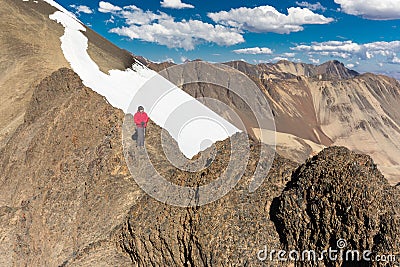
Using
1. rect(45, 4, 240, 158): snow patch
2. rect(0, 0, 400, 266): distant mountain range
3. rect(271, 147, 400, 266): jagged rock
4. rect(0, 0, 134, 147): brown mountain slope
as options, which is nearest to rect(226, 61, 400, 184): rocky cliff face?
rect(45, 4, 240, 158): snow patch

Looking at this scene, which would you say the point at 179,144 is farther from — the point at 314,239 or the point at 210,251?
the point at 314,239

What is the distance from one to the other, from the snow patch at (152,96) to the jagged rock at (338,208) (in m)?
6.79

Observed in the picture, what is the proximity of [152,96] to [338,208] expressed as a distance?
55.8 feet

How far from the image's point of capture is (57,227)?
15.0 meters

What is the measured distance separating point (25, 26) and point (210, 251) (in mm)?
58822

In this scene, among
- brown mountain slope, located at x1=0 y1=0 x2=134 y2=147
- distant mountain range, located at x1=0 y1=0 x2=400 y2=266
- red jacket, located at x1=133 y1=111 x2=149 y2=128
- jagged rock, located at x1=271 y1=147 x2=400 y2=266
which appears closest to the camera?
jagged rock, located at x1=271 y1=147 x2=400 y2=266

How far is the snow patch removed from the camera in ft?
70.9

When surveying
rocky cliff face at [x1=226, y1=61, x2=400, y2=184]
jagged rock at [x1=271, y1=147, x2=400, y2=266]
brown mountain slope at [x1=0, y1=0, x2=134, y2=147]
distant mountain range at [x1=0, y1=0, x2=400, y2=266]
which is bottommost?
rocky cliff face at [x1=226, y1=61, x2=400, y2=184]

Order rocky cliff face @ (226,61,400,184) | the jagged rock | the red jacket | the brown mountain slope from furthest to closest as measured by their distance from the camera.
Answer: rocky cliff face @ (226,61,400,184) → the brown mountain slope → the red jacket → the jagged rock

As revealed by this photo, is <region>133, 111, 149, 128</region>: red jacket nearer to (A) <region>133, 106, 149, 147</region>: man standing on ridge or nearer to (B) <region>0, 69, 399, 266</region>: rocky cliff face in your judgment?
(A) <region>133, 106, 149, 147</region>: man standing on ridge

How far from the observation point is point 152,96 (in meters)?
23.9

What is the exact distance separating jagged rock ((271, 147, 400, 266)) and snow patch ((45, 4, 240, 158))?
6.79 m

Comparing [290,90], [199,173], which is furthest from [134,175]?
[290,90]

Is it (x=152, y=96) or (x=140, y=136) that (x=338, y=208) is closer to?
(x=140, y=136)
